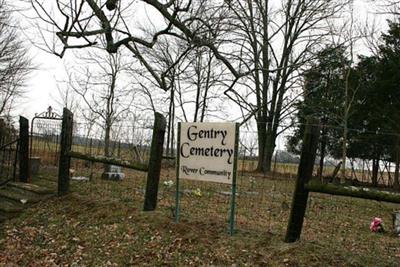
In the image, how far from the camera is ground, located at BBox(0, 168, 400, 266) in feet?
18.2

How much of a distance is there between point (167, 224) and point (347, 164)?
795 inches

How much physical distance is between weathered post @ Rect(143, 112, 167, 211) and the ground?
22 cm

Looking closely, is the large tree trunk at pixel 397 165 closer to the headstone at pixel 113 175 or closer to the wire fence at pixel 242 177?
Answer: the wire fence at pixel 242 177

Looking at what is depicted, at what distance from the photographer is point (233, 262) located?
5.41 m

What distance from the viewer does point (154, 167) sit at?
745cm

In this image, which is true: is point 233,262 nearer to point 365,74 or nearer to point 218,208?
point 218,208

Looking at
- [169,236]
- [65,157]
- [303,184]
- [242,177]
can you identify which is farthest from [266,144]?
[303,184]

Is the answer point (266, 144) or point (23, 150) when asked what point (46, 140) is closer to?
point (23, 150)

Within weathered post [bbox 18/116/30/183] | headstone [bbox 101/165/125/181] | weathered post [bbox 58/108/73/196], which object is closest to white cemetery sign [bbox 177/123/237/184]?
weathered post [bbox 58/108/73/196]

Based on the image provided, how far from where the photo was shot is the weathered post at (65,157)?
9219 millimetres

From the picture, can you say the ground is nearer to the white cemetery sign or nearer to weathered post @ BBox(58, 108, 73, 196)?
weathered post @ BBox(58, 108, 73, 196)

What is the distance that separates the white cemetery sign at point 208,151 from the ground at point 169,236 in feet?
2.52

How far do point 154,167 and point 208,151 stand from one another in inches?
49.6

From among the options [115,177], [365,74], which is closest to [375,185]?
[365,74]
